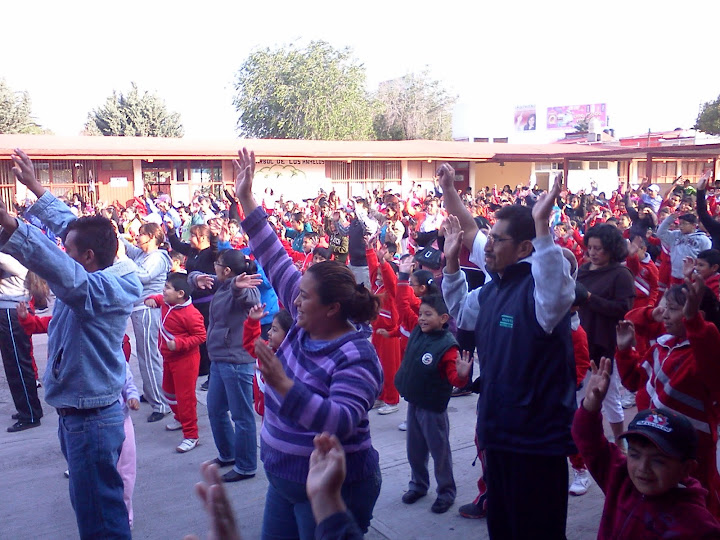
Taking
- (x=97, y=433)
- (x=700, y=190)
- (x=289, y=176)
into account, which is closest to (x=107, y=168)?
(x=289, y=176)

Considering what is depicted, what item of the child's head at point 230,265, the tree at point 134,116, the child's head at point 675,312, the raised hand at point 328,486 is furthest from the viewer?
the tree at point 134,116

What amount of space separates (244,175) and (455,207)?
106 centimetres

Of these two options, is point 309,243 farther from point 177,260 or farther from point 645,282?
point 645,282

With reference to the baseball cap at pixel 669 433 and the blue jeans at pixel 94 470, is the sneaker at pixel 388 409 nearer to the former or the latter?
the blue jeans at pixel 94 470

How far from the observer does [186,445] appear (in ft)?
16.5

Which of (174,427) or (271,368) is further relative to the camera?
(174,427)

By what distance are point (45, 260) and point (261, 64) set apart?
41.7 m

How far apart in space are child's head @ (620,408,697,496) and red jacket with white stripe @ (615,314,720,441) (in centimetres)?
74

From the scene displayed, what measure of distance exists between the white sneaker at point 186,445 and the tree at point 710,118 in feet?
130

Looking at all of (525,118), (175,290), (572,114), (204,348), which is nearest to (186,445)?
(175,290)

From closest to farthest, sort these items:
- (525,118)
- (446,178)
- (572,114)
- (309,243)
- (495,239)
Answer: (495,239), (446,178), (309,243), (525,118), (572,114)

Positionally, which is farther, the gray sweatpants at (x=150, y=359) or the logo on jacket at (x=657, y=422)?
the gray sweatpants at (x=150, y=359)

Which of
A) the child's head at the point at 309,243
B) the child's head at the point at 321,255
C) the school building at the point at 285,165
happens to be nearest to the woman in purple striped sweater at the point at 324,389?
the child's head at the point at 321,255

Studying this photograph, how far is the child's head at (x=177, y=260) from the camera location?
6.82m
